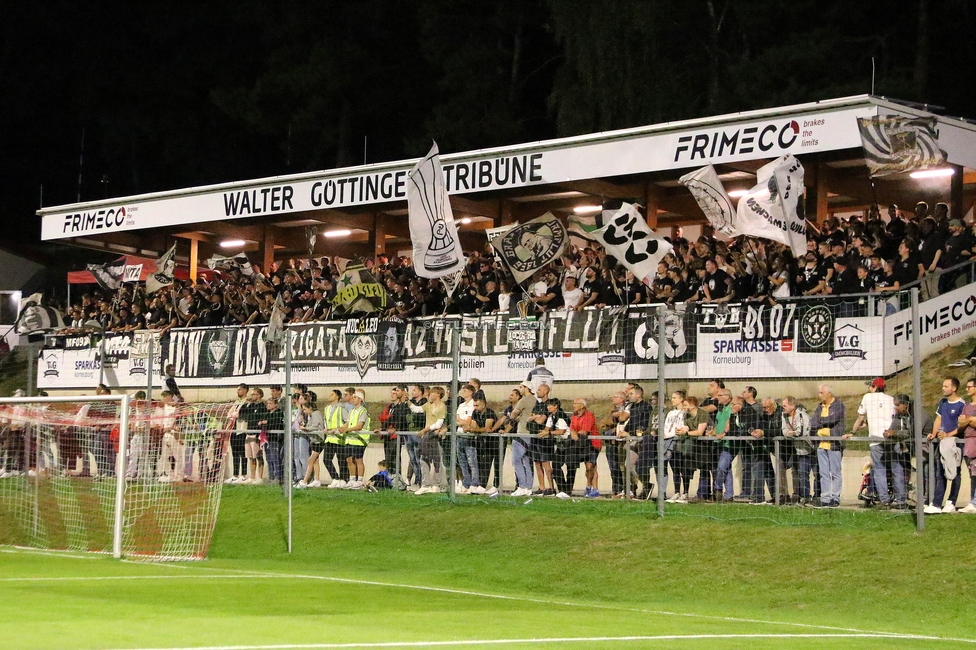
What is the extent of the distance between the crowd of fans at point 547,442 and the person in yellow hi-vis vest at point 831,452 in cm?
2

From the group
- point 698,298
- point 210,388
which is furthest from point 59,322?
point 698,298

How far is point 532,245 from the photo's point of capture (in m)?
22.4

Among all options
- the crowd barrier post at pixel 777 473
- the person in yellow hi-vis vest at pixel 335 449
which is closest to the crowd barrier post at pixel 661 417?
the crowd barrier post at pixel 777 473

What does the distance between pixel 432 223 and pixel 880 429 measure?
815 cm

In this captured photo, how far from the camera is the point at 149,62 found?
70.8 m

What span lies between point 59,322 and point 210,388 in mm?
10403

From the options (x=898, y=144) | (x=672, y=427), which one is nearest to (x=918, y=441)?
(x=672, y=427)

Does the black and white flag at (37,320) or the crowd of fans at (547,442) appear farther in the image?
the black and white flag at (37,320)

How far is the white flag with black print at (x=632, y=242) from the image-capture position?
818 inches

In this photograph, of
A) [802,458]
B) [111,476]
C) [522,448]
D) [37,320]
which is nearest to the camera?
[802,458]

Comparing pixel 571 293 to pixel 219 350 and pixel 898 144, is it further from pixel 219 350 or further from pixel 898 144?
pixel 219 350

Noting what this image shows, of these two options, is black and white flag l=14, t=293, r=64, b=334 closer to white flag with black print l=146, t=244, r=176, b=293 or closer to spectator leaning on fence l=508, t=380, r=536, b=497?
white flag with black print l=146, t=244, r=176, b=293

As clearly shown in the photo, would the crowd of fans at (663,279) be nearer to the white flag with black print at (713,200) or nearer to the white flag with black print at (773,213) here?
the white flag with black print at (713,200)

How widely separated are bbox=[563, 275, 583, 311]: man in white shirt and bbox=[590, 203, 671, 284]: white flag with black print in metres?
1.14
